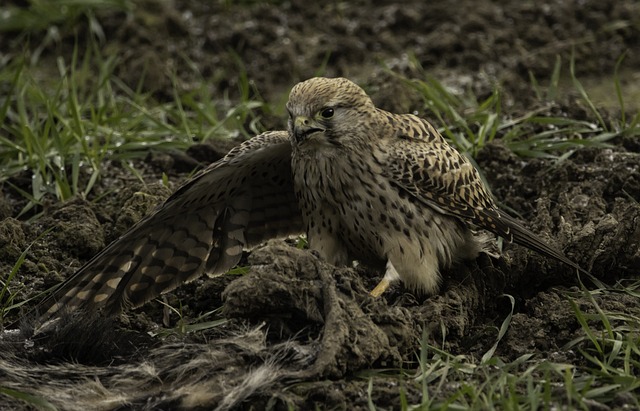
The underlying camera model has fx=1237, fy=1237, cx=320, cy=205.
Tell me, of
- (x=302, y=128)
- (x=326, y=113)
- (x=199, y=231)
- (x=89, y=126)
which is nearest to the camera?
(x=302, y=128)

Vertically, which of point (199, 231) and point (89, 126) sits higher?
point (89, 126)

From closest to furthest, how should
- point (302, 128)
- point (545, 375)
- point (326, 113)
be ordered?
point (545, 375)
point (302, 128)
point (326, 113)

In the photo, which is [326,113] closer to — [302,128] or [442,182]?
[302,128]

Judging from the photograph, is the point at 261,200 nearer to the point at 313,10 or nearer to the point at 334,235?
the point at 334,235

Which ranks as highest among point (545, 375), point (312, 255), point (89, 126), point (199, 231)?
point (89, 126)

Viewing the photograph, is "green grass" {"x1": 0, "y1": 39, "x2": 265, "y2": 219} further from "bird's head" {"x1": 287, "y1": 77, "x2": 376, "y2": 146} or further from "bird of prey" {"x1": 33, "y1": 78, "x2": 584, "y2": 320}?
"bird's head" {"x1": 287, "y1": 77, "x2": 376, "y2": 146}

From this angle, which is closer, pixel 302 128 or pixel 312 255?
pixel 312 255

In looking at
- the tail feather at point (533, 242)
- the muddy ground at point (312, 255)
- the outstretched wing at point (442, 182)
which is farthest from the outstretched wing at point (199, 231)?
the tail feather at point (533, 242)

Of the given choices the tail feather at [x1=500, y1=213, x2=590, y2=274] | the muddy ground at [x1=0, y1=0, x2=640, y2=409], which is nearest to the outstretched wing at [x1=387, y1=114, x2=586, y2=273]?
the tail feather at [x1=500, y1=213, x2=590, y2=274]

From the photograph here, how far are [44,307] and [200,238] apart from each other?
0.80 meters

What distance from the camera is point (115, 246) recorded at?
5570mm

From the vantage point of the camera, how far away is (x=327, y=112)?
5324mm

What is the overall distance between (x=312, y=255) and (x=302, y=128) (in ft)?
2.03

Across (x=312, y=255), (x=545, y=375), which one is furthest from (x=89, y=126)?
(x=545, y=375)
